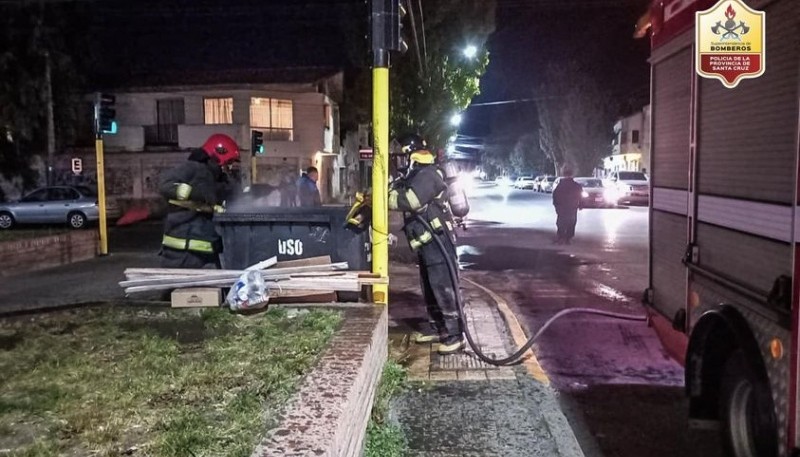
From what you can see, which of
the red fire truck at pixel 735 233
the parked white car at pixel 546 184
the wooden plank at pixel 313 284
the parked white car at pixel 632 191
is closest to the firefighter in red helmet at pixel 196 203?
the wooden plank at pixel 313 284

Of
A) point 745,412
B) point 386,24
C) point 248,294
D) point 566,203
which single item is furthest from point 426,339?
point 566,203

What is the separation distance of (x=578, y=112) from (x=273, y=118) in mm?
32708

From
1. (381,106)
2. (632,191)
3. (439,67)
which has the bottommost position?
(632,191)

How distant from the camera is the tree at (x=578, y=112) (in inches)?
2309

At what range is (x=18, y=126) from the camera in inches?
1067

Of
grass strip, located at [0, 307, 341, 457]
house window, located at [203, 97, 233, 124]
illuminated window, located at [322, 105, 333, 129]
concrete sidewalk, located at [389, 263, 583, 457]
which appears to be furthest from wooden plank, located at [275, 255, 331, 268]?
illuminated window, located at [322, 105, 333, 129]

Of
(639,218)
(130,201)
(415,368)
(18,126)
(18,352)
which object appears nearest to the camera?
(18,352)

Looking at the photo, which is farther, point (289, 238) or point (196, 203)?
point (289, 238)

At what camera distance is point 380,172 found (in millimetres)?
6039

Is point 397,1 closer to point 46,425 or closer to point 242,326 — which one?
point 242,326

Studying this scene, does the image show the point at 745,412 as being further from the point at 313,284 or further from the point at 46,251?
the point at 46,251

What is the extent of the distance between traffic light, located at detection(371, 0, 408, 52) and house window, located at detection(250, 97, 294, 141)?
28084 millimetres

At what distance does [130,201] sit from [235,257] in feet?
83.8

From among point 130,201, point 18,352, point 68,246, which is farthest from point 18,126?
point 18,352
